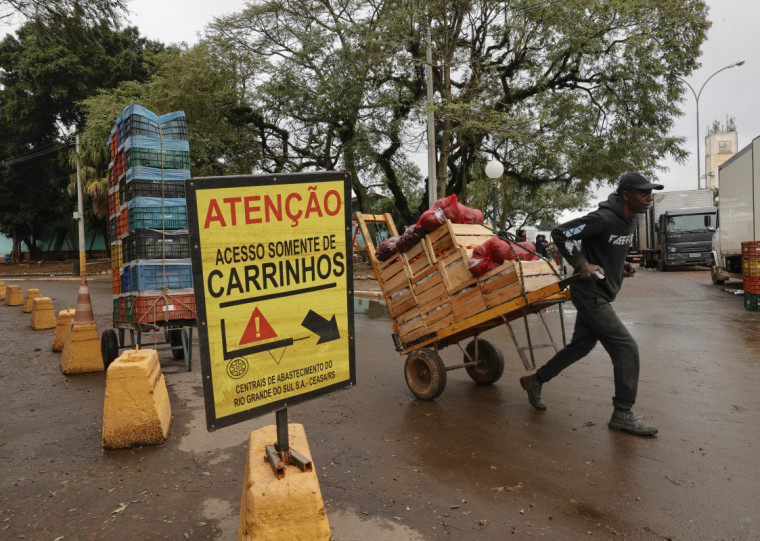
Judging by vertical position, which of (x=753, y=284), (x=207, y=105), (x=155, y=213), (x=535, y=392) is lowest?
(x=535, y=392)

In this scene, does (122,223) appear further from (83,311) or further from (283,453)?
(283,453)

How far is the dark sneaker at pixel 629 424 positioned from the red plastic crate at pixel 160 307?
4.80m

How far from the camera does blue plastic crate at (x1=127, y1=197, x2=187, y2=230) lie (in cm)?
635

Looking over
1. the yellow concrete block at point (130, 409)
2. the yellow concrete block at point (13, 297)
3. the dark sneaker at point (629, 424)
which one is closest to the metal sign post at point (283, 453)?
the yellow concrete block at point (130, 409)

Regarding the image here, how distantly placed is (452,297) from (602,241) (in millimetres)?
1440

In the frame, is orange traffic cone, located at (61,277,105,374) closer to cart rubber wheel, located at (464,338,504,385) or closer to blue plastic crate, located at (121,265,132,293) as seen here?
blue plastic crate, located at (121,265,132,293)

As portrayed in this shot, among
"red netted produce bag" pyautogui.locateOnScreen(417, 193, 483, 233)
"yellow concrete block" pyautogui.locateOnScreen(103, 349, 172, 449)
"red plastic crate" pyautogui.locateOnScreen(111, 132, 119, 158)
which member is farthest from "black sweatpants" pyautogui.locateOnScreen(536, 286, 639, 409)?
"red plastic crate" pyautogui.locateOnScreen(111, 132, 119, 158)

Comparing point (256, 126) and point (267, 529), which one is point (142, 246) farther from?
point (256, 126)

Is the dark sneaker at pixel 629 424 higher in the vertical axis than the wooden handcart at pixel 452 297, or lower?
lower

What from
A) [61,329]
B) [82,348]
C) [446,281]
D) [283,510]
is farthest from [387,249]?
[61,329]

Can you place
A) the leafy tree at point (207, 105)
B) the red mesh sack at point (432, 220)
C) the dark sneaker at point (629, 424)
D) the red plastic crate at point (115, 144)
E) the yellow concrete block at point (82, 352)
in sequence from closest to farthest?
1. the dark sneaker at point (629, 424)
2. the red mesh sack at point (432, 220)
3. the red plastic crate at point (115, 144)
4. the yellow concrete block at point (82, 352)
5. the leafy tree at point (207, 105)

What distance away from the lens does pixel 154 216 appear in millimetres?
6438

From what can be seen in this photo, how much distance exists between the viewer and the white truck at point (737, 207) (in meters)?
12.5

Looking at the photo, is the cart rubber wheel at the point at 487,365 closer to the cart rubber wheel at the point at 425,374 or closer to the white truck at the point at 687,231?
the cart rubber wheel at the point at 425,374
